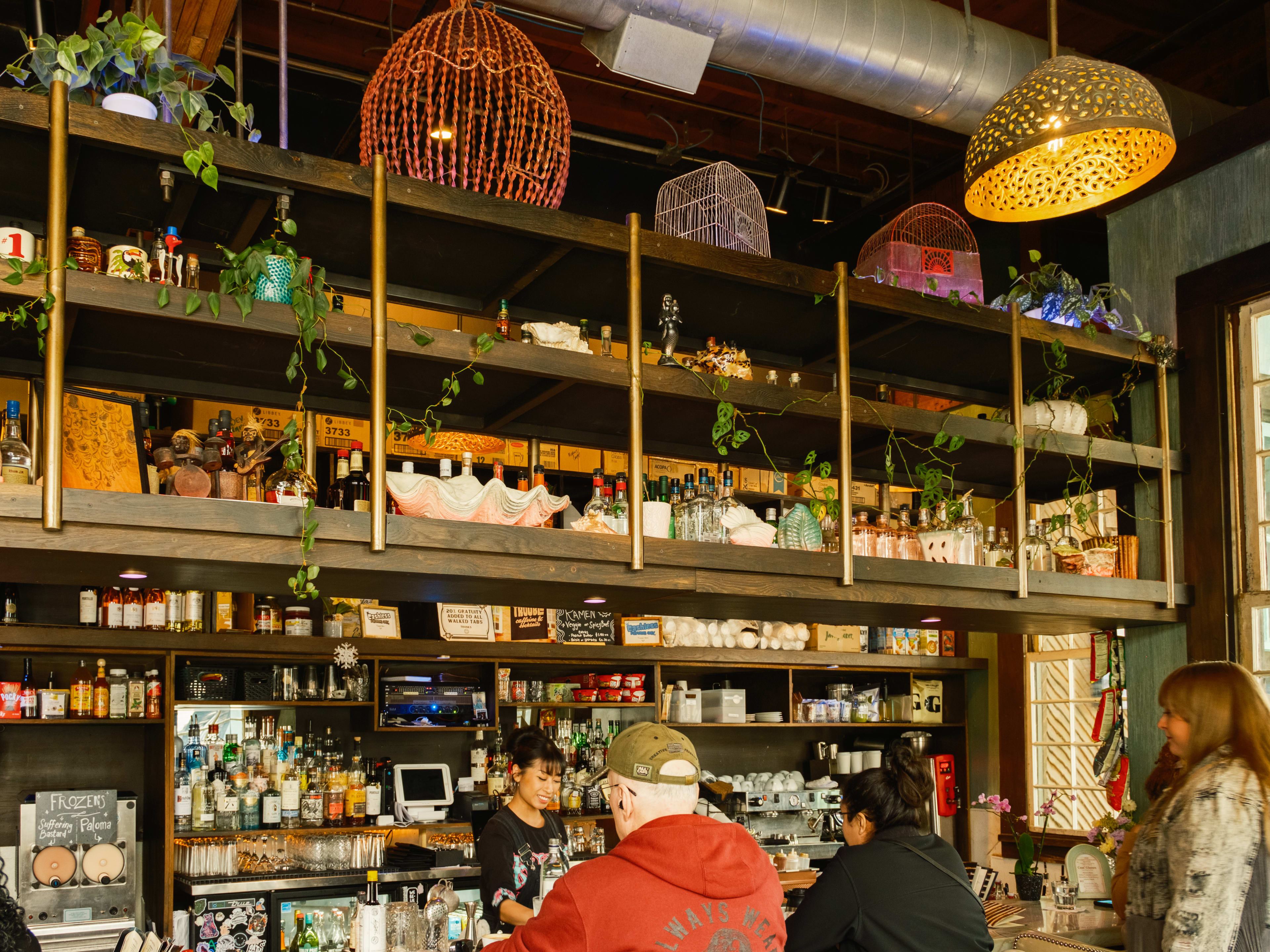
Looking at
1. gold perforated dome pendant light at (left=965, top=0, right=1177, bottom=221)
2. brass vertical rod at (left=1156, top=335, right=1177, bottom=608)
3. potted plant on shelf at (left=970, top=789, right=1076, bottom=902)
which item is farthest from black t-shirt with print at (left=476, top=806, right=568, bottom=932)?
brass vertical rod at (left=1156, top=335, right=1177, bottom=608)

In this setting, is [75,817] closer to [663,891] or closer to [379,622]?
[379,622]

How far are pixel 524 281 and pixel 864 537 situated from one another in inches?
63.1

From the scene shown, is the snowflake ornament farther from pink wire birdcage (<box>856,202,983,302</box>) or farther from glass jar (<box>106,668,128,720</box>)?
pink wire birdcage (<box>856,202,983,302</box>)

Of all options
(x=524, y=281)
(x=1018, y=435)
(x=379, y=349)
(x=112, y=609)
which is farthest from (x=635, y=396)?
(x=112, y=609)

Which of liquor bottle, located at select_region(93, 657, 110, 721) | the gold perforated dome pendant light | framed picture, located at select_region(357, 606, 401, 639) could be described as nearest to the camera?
the gold perforated dome pendant light

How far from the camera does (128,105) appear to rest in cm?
291

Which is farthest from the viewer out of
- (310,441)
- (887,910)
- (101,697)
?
(101,697)

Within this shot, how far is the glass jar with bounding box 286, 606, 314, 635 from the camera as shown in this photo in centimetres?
579

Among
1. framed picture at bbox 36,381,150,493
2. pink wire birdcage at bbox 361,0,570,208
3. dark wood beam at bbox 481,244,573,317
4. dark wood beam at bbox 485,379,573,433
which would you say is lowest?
framed picture at bbox 36,381,150,493

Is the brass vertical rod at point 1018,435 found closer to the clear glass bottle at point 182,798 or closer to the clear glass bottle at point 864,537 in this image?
the clear glass bottle at point 864,537

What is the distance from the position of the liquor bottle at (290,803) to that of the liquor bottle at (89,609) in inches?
47.4

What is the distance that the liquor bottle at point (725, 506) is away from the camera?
3914 millimetres

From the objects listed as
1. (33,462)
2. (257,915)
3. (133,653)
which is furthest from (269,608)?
(33,462)

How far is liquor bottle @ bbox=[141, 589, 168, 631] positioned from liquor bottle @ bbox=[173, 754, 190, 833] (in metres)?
0.70
